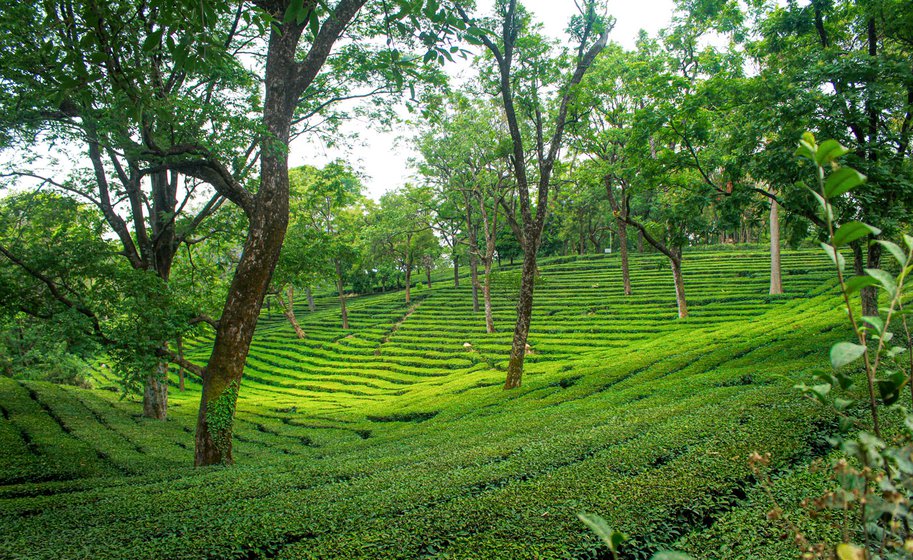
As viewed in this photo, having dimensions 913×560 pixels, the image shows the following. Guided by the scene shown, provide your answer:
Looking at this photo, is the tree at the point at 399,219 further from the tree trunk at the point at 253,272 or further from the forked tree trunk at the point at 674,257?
the tree trunk at the point at 253,272

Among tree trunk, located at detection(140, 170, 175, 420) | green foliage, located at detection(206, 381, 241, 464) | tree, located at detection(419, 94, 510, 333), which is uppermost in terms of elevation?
tree, located at detection(419, 94, 510, 333)

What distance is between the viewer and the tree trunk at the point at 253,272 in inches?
262

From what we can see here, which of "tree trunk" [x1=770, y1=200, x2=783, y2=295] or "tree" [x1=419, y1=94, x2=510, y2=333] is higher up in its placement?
"tree" [x1=419, y1=94, x2=510, y2=333]

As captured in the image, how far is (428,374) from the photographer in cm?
2236

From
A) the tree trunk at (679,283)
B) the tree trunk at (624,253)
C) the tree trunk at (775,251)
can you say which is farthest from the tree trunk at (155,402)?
the tree trunk at (775,251)

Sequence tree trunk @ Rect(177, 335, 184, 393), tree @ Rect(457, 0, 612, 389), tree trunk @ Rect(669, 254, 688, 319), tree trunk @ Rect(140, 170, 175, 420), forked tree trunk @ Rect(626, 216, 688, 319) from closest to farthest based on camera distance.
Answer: tree trunk @ Rect(177, 335, 184, 393), tree @ Rect(457, 0, 612, 389), tree trunk @ Rect(140, 170, 175, 420), forked tree trunk @ Rect(626, 216, 688, 319), tree trunk @ Rect(669, 254, 688, 319)

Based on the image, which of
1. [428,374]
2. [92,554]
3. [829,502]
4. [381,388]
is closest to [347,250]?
[381,388]

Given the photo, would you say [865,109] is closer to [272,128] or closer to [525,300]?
[525,300]

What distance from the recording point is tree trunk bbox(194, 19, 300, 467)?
665 cm

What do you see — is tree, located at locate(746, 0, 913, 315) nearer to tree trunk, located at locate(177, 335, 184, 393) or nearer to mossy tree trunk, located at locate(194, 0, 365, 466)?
mossy tree trunk, located at locate(194, 0, 365, 466)

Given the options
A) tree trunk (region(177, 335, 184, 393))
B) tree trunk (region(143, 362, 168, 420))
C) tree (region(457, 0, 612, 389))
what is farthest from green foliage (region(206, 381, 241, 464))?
tree trunk (region(143, 362, 168, 420))

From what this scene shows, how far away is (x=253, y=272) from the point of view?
21.9ft

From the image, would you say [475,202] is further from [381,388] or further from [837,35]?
[837,35]

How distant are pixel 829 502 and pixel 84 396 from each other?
2004cm
